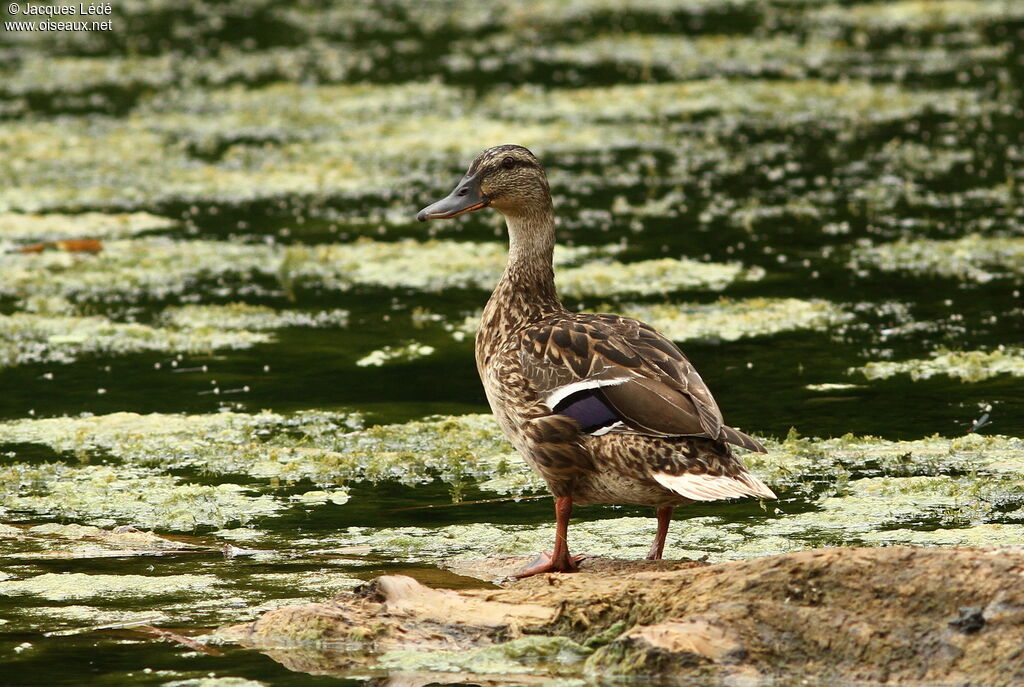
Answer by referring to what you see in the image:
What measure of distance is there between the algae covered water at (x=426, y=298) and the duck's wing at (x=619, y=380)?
0.75 metres

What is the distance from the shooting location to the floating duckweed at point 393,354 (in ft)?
33.1

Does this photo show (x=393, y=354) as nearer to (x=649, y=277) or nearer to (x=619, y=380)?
(x=649, y=277)

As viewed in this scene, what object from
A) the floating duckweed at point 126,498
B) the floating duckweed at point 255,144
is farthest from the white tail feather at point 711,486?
the floating duckweed at point 255,144

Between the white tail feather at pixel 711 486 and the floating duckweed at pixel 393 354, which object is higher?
the white tail feather at pixel 711 486

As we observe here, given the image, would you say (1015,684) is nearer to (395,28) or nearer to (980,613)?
(980,613)

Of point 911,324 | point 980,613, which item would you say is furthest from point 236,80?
point 980,613

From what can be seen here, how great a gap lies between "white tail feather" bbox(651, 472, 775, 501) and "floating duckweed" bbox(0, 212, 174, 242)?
27.9 feet

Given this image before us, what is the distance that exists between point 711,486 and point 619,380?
26.0 inches

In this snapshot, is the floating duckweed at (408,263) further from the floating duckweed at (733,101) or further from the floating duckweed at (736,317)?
the floating duckweed at (733,101)

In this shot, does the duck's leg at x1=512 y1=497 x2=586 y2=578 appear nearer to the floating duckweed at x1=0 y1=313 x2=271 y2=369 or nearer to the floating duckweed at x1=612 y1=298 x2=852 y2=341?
the floating duckweed at x1=612 y1=298 x2=852 y2=341

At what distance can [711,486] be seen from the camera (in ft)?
19.3

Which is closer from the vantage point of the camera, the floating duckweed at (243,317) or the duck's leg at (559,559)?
the duck's leg at (559,559)

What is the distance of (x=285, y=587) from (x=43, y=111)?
548 inches

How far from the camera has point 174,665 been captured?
17.2 feet
